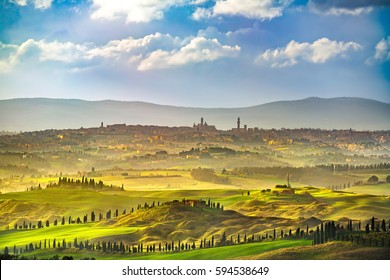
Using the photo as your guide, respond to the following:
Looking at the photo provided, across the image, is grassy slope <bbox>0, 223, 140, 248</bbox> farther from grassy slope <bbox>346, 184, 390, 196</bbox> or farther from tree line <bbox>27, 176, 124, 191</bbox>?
grassy slope <bbox>346, 184, 390, 196</bbox>

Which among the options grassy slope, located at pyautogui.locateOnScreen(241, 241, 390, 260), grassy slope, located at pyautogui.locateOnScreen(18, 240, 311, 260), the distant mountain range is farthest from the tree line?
grassy slope, located at pyautogui.locateOnScreen(241, 241, 390, 260)

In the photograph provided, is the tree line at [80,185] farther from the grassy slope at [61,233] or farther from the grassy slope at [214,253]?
the grassy slope at [214,253]

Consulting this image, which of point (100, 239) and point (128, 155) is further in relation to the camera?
point (128, 155)

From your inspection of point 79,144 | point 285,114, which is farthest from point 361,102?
point 79,144

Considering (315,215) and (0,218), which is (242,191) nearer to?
(315,215)

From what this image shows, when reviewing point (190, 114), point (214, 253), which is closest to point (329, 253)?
point (214, 253)

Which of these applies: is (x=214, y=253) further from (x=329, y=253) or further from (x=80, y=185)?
(x=80, y=185)
